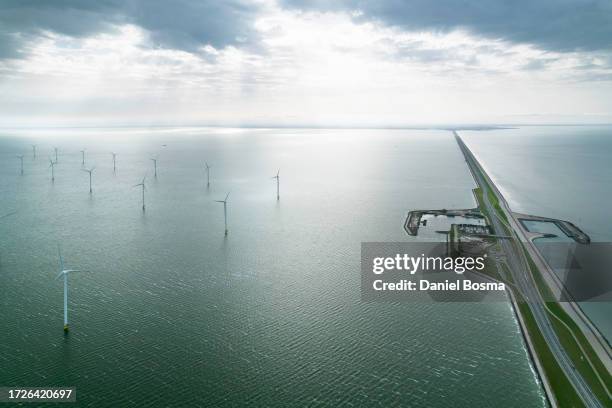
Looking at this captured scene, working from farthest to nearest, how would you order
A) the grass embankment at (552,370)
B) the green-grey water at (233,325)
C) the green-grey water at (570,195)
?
the green-grey water at (570,195) → the green-grey water at (233,325) → the grass embankment at (552,370)

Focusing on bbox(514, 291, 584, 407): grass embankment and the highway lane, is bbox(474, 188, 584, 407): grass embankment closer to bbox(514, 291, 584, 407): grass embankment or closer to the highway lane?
bbox(514, 291, 584, 407): grass embankment

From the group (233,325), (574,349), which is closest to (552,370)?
(574,349)

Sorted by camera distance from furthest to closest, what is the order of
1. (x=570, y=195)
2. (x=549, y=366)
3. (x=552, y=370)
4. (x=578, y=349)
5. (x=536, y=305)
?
1. (x=570, y=195)
2. (x=536, y=305)
3. (x=578, y=349)
4. (x=549, y=366)
5. (x=552, y=370)

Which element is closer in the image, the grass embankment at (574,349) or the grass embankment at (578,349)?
the grass embankment at (578,349)

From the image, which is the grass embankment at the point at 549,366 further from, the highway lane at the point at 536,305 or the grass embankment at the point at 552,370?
the highway lane at the point at 536,305

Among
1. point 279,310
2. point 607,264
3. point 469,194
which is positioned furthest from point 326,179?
point 279,310

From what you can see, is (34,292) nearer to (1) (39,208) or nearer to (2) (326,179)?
(1) (39,208)

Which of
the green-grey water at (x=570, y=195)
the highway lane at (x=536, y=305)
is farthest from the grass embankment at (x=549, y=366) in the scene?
the green-grey water at (x=570, y=195)

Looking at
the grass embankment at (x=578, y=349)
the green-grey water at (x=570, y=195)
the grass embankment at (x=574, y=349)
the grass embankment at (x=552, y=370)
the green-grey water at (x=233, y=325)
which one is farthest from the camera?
the green-grey water at (x=570, y=195)

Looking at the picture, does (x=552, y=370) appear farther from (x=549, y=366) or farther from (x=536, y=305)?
(x=536, y=305)
